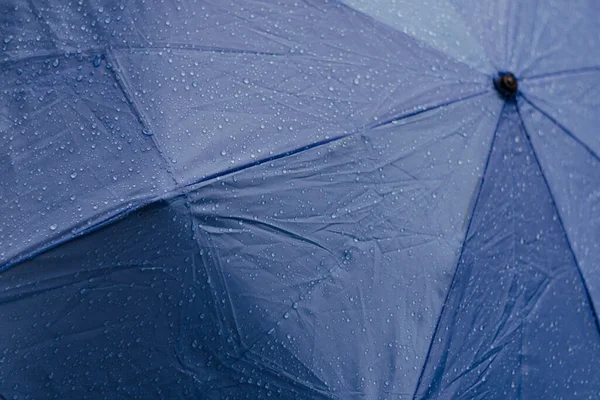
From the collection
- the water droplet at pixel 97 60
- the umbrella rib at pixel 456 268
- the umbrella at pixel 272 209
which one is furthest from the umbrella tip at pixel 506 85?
the water droplet at pixel 97 60

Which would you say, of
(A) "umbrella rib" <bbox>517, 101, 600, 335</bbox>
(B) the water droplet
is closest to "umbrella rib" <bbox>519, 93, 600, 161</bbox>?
(A) "umbrella rib" <bbox>517, 101, 600, 335</bbox>

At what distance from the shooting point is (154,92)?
1.79m

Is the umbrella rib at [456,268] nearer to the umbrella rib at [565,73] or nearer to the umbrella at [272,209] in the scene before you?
the umbrella at [272,209]

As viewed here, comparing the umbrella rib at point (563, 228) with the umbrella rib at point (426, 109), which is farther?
the umbrella rib at point (563, 228)

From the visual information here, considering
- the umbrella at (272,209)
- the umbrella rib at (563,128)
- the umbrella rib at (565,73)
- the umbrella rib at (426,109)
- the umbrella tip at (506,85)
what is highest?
the umbrella rib at (565,73)

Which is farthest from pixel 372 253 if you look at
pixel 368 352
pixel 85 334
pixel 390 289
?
pixel 85 334

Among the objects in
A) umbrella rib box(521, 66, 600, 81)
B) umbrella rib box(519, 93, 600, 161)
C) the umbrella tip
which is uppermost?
umbrella rib box(521, 66, 600, 81)

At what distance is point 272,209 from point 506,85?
0.83 metres

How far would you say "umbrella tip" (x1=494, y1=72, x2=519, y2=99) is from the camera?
213cm

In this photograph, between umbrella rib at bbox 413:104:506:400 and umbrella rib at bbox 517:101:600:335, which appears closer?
umbrella rib at bbox 413:104:506:400

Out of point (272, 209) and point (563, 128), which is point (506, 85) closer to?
point (563, 128)

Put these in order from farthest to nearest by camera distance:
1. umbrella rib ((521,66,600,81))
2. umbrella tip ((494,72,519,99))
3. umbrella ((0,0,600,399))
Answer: umbrella rib ((521,66,600,81)) < umbrella tip ((494,72,519,99)) < umbrella ((0,0,600,399))

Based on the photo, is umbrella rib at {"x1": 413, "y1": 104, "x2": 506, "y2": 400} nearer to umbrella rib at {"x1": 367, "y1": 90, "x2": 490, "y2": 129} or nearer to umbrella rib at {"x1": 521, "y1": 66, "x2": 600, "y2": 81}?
umbrella rib at {"x1": 367, "y1": 90, "x2": 490, "y2": 129}

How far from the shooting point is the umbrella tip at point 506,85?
213 centimetres
